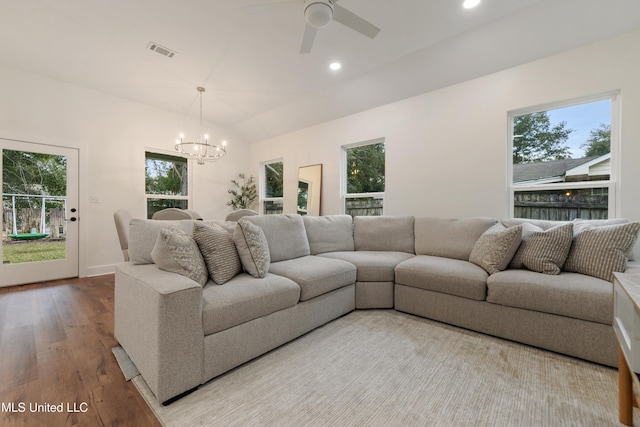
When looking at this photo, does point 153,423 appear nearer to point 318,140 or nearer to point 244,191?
point 318,140

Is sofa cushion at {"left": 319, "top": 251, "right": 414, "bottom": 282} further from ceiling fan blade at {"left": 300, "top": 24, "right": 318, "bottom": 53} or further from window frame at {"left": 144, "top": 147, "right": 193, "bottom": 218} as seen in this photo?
window frame at {"left": 144, "top": 147, "right": 193, "bottom": 218}

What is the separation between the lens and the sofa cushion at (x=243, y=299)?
151 cm

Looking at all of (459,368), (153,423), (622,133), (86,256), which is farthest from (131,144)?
(622,133)

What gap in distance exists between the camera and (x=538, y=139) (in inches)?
118

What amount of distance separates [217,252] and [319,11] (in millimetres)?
1897

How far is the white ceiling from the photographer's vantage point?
2436mm

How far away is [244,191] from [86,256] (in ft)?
9.95

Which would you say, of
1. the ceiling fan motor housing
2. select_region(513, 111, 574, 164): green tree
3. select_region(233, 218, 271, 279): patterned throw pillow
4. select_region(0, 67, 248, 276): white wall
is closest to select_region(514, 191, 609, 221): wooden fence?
select_region(513, 111, 574, 164): green tree

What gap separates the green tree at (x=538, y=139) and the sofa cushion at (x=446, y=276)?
1.60 meters

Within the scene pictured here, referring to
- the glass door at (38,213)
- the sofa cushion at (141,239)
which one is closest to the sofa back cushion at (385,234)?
the sofa cushion at (141,239)

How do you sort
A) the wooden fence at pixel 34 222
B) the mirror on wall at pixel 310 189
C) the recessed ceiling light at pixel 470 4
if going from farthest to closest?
the mirror on wall at pixel 310 189 → the wooden fence at pixel 34 222 → the recessed ceiling light at pixel 470 4

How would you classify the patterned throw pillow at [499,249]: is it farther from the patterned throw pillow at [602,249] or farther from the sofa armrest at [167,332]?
the sofa armrest at [167,332]

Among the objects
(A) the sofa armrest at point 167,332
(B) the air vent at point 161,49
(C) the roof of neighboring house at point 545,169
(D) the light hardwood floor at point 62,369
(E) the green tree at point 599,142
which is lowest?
(D) the light hardwood floor at point 62,369

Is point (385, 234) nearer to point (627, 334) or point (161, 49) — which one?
point (627, 334)
